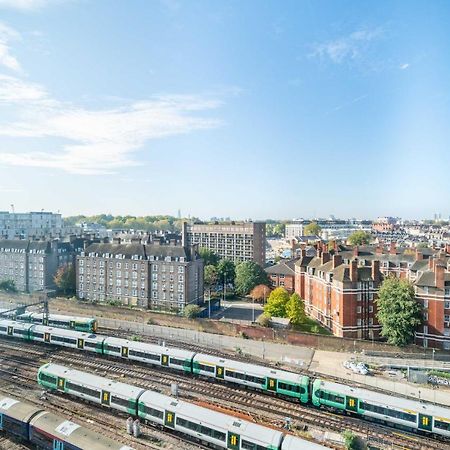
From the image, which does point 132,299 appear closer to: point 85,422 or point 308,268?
point 308,268

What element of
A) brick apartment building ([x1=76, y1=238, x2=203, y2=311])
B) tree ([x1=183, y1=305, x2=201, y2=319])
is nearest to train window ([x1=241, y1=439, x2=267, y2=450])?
tree ([x1=183, y1=305, x2=201, y2=319])

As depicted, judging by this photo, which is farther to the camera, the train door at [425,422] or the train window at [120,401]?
the train window at [120,401]

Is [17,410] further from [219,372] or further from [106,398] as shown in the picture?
[219,372]

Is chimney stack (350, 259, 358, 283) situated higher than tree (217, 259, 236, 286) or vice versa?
chimney stack (350, 259, 358, 283)

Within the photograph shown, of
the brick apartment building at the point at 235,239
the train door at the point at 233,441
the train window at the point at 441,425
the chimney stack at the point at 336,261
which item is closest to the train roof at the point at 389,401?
the train window at the point at 441,425

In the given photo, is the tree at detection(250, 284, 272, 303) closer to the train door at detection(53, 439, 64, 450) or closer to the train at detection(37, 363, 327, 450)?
the train at detection(37, 363, 327, 450)

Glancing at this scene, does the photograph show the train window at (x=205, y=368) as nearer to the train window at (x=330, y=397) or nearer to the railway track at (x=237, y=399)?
the railway track at (x=237, y=399)

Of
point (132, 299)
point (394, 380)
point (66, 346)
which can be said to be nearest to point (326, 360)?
point (394, 380)
